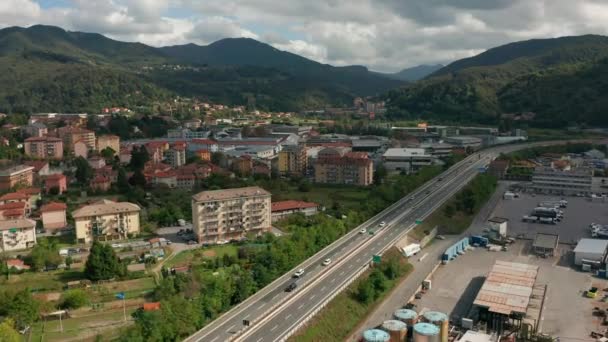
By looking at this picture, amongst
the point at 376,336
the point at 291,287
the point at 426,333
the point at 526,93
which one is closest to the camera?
the point at 376,336

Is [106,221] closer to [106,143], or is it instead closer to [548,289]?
[548,289]

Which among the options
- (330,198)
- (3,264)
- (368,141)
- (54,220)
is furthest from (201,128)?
(3,264)

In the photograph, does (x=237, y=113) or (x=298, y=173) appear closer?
(x=298, y=173)

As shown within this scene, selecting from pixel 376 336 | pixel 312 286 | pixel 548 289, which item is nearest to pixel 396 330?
pixel 376 336

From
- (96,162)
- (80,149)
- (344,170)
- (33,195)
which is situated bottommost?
(33,195)

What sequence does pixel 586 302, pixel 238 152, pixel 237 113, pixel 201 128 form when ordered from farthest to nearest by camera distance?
pixel 237 113 < pixel 201 128 < pixel 238 152 < pixel 586 302

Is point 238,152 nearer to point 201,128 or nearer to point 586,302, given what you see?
point 201,128

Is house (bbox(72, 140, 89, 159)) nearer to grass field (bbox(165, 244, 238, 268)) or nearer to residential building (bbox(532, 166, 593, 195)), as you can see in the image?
grass field (bbox(165, 244, 238, 268))
